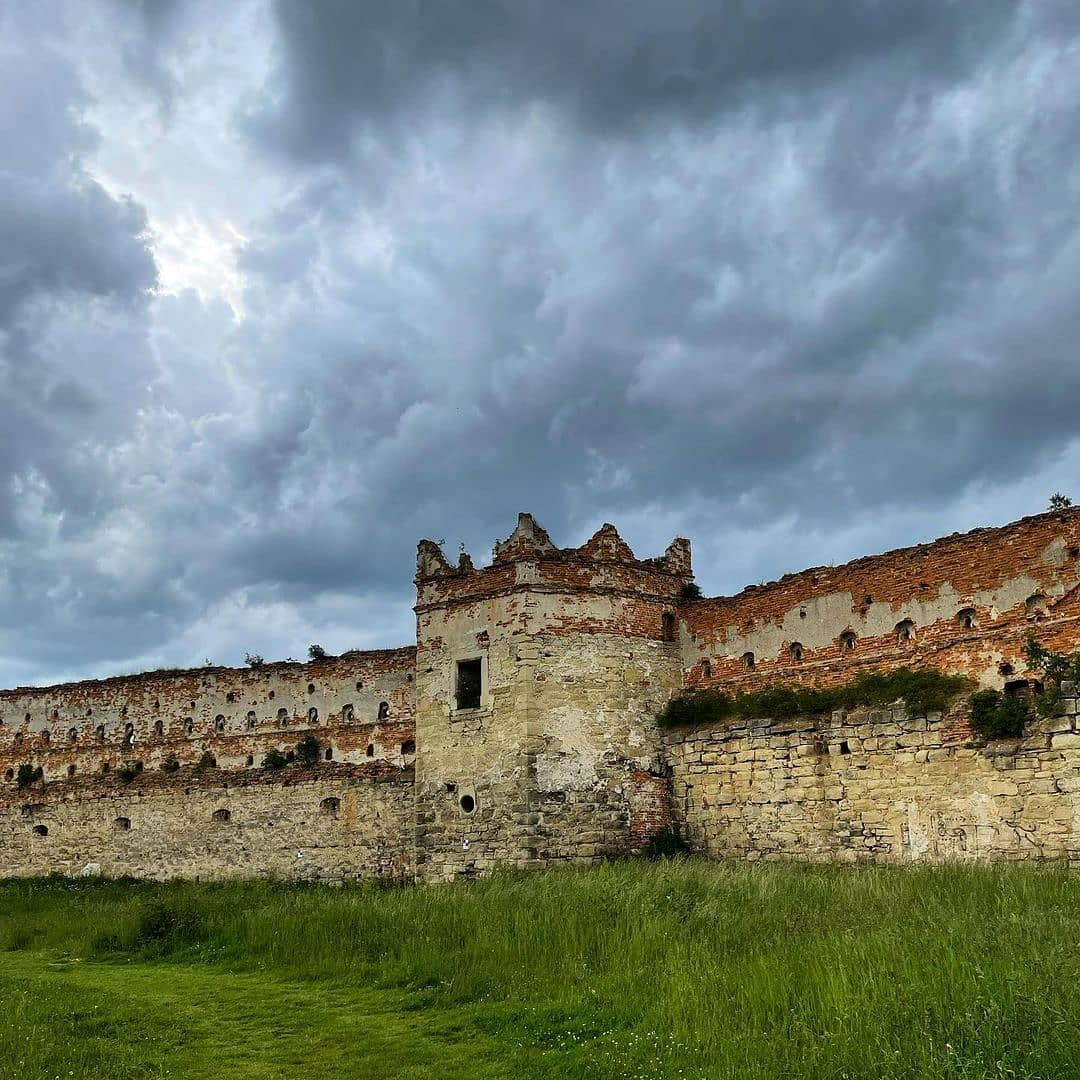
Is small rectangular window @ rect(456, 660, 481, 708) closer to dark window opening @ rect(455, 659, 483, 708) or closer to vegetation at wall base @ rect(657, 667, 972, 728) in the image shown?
dark window opening @ rect(455, 659, 483, 708)

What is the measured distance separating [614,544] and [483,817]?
18.9 ft

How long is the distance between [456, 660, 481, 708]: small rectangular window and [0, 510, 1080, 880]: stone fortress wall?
64 millimetres

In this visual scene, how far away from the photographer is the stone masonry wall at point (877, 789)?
47.9 ft

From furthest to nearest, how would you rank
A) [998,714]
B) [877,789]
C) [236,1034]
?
[877,789]
[998,714]
[236,1034]

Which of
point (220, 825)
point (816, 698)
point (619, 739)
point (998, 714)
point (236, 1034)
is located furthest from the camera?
point (220, 825)

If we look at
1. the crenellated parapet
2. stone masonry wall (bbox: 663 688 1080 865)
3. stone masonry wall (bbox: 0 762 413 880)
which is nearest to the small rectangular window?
the crenellated parapet

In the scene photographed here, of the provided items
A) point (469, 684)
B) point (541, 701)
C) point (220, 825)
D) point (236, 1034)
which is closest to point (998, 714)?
point (541, 701)

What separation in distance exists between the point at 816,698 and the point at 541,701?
491 cm

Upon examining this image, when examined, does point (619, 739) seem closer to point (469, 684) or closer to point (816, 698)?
point (469, 684)

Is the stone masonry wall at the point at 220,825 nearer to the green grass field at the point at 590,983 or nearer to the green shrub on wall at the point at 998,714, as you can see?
the green grass field at the point at 590,983

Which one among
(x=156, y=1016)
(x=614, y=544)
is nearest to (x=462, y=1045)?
(x=156, y=1016)

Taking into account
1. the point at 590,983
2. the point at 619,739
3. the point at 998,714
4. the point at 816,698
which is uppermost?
the point at 816,698

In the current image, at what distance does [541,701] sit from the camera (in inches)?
755

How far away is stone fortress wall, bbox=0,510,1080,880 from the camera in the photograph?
1593 centimetres
